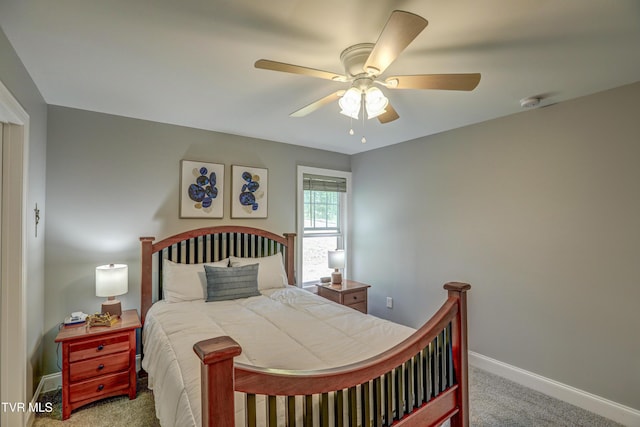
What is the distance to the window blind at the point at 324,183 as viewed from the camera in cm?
420

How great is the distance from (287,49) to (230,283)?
6.83 ft

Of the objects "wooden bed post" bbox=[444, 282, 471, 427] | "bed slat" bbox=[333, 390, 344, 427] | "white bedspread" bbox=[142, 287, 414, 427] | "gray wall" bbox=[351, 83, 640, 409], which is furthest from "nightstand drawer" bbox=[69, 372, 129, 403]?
"gray wall" bbox=[351, 83, 640, 409]

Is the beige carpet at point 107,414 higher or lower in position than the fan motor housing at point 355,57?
lower

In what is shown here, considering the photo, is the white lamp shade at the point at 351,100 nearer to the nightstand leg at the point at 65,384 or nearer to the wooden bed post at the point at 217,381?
the wooden bed post at the point at 217,381

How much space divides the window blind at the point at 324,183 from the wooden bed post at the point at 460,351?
2.71 metres

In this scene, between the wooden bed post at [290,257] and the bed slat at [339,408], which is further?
the wooden bed post at [290,257]

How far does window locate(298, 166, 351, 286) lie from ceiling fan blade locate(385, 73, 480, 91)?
8.21 ft

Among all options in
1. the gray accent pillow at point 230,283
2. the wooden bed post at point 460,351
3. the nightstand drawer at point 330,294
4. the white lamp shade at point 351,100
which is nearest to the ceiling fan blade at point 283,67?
the white lamp shade at point 351,100

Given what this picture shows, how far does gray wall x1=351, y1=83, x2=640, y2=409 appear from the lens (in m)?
2.30

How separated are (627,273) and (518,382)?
4.31 feet

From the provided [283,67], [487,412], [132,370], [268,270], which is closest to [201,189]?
[268,270]

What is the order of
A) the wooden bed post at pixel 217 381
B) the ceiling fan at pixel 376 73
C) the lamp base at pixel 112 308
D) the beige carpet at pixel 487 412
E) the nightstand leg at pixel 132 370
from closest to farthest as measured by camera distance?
the wooden bed post at pixel 217 381, the ceiling fan at pixel 376 73, the beige carpet at pixel 487 412, the nightstand leg at pixel 132 370, the lamp base at pixel 112 308

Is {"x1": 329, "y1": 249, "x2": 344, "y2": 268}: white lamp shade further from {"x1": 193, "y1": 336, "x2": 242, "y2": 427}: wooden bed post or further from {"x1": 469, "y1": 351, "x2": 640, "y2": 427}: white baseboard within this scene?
{"x1": 193, "y1": 336, "x2": 242, "y2": 427}: wooden bed post

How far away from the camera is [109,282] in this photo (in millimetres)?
2543
